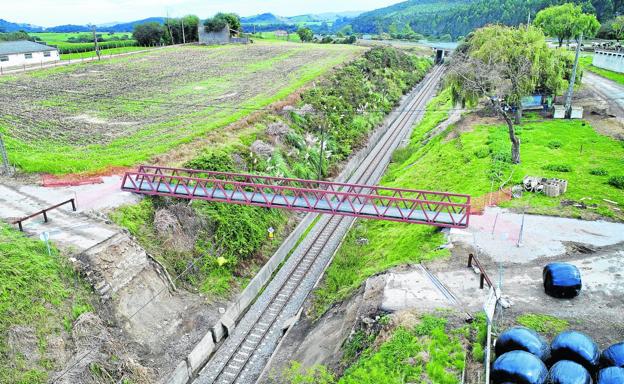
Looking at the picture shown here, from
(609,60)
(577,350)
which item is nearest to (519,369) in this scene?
(577,350)

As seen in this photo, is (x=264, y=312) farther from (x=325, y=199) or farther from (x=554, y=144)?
(x=554, y=144)

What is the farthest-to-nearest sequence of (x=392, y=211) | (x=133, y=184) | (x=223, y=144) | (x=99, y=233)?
(x=223, y=144) < (x=133, y=184) < (x=392, y=211) < (x=99, y=233)

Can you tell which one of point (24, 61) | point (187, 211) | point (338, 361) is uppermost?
point (24, 61)

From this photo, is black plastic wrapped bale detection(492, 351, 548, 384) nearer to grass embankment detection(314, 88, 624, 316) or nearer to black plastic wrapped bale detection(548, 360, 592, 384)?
black plastic wrapped bale detection(548, 360, 592, 384)

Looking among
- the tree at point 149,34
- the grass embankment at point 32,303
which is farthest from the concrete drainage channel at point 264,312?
the tree at point 149,34

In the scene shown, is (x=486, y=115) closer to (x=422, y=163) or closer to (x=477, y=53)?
(x=477, y=53)

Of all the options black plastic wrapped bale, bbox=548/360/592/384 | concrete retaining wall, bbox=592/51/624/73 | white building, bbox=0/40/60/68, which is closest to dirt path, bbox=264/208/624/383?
black plastic wrapped bale, bbox=548/360/592/384

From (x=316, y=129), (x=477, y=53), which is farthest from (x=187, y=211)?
(x=477, y=53)
